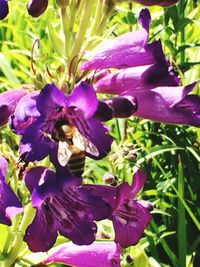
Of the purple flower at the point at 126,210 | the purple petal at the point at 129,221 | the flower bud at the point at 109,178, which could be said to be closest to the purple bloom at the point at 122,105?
the purple flower at the point at 126,210

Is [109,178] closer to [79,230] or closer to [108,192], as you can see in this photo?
[108,192]

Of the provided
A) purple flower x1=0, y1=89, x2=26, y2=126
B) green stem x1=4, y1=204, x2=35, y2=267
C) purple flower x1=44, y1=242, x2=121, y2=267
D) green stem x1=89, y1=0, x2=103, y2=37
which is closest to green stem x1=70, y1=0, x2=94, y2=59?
green stem x1=89, y1=0, x2=103, y2=37

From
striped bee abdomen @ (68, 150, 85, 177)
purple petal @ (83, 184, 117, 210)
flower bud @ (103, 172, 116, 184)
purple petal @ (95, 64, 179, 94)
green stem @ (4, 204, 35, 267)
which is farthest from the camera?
flower bud @ (103, 172, 116, 184)

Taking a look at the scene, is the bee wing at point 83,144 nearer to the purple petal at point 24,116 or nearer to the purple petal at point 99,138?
the purple petal at point 99,138

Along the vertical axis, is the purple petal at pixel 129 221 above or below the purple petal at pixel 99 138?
below

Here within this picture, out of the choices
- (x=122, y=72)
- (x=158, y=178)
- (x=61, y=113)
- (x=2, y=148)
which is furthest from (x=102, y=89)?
(x=158, y=178)

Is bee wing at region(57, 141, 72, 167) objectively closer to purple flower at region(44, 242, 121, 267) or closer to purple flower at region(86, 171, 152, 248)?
purple flower at region(86, 171, 152, 248)

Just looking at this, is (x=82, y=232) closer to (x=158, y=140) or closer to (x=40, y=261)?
(x=40, y=261)
